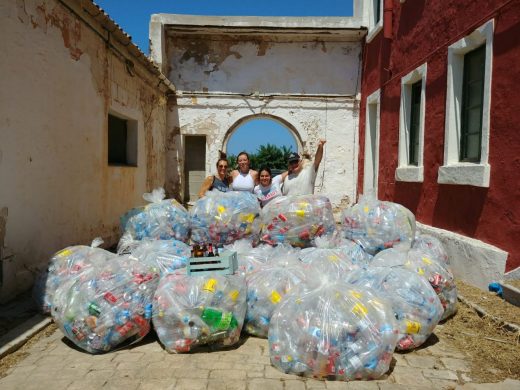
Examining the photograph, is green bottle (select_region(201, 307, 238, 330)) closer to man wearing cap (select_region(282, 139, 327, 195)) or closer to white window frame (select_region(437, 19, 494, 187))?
man wearing cap (select_region(282, 139, 327, 195))

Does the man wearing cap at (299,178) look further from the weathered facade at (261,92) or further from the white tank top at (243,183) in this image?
the weathered facade at (261,92)

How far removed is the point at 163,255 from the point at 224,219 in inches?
28.2

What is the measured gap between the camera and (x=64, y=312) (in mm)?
2963

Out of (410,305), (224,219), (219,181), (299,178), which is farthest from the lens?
(219,181)

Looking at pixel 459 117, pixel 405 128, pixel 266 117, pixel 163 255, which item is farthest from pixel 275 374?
pixel 266 117

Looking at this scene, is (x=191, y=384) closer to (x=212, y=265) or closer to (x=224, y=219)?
(x=212, y=265)

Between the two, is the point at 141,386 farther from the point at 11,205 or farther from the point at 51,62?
the point at 51,62

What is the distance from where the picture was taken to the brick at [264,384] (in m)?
2.47

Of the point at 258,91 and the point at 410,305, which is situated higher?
the point at 258,91

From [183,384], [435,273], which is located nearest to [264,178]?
[435,273]

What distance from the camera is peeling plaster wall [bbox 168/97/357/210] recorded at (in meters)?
10.3

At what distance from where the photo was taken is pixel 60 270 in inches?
147

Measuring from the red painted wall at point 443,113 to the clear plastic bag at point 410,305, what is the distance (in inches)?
61.3

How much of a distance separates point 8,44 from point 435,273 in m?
4.24
